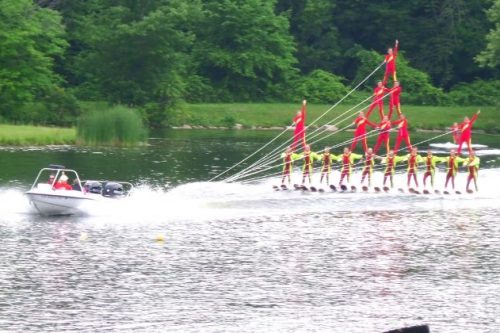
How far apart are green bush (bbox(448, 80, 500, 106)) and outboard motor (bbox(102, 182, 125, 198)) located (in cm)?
5731

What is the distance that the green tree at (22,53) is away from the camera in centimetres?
7669

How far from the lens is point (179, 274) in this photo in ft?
111

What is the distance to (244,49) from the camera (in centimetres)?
9681

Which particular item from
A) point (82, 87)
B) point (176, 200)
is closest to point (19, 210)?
point (176, 200)

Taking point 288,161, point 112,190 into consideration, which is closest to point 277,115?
point 288,161

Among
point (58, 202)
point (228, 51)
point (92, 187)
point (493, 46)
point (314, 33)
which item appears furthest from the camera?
point (314, 33)

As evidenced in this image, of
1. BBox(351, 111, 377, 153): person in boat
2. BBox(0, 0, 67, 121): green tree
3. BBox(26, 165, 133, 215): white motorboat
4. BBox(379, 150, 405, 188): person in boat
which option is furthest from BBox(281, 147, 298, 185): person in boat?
BBox(0, 0, 67, 121): green tree

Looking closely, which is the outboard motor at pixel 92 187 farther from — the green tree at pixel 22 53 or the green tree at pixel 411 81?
the green tree at pixel 411 81

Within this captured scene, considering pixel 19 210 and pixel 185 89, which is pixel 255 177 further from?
pixel 185 89

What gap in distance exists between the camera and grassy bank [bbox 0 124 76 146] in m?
67.6

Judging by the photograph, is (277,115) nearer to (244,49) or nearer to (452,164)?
(244,49)

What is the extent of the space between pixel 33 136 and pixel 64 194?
87.4 feet

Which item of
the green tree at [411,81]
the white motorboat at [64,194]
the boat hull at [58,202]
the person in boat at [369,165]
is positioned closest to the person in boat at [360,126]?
the person in boat at [369,165]

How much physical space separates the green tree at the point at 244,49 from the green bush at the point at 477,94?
12.2m
